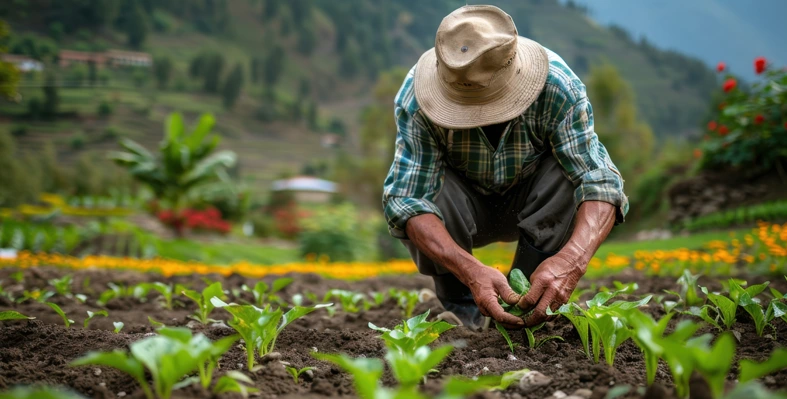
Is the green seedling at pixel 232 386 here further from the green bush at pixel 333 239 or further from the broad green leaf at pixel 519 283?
the green bush at pixel 333 239

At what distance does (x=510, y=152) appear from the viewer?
2.71 meters

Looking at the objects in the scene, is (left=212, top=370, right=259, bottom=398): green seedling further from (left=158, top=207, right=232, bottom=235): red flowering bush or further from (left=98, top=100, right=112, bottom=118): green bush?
(left=98, top=100, right=112, bottom=118): green bush

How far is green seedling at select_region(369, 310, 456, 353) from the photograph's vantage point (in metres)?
1.88

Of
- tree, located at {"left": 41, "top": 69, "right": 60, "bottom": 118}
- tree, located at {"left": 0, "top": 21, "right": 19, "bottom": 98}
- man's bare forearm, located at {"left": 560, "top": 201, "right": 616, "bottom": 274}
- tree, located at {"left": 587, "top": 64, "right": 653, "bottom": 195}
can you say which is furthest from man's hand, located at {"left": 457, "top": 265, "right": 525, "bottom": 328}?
tree, located at {"left": 41, "top": 69, "right": 60, "bottom": 118}

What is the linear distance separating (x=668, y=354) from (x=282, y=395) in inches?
36.4

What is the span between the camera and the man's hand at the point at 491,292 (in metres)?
2.26

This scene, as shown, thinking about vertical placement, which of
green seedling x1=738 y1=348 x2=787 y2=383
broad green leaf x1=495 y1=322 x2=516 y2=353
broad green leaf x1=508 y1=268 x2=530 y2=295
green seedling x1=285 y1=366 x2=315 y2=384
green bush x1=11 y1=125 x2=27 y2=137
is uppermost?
green seedling x1=738 y1=348 x2=787 y2=383

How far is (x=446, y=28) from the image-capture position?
2.47m

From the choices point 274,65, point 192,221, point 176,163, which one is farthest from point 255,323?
point 274,65

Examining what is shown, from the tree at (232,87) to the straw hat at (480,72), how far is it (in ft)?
134

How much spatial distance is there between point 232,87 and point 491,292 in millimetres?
41459

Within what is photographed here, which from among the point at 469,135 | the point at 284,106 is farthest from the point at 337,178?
the point at 469,135

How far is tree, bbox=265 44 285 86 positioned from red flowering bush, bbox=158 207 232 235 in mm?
35899

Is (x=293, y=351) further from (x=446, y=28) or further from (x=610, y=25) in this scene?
(x=610, y=25)
